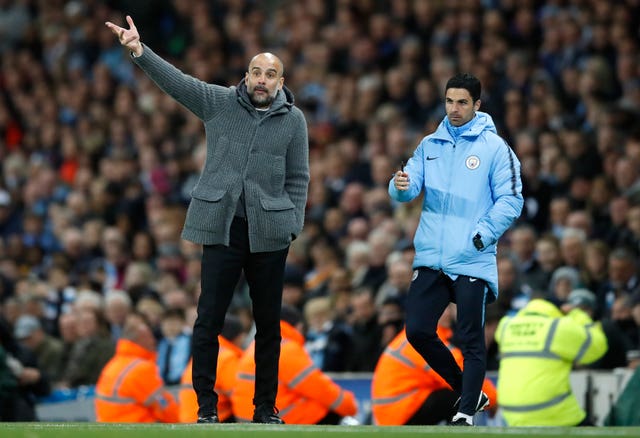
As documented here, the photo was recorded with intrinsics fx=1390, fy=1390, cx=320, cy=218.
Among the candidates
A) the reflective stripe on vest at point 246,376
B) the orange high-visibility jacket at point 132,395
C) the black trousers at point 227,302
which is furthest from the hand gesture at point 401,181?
the orange high-visibility jacket at point 132,395

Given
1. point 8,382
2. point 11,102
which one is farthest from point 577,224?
point 11,102

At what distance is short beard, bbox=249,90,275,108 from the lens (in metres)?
8.08

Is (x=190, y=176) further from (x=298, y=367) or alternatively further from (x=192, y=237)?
(x=192, y=237)

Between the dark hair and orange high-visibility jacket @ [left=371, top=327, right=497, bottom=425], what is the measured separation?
8.51 ft

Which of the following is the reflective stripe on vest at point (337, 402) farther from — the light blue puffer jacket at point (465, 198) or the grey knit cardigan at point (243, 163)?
the grey knit cardigan at point (243, 163)

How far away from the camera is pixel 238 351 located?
11148mm

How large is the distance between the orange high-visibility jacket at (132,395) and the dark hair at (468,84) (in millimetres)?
4281

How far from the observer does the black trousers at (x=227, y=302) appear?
8008mm

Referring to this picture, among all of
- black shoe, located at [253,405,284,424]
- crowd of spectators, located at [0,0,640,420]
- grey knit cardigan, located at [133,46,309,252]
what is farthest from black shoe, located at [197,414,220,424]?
crowd of spectators, located at [0,0,640,420]

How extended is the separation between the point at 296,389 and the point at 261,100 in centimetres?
297

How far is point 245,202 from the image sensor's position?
7.99 metres

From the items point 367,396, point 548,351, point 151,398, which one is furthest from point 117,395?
point 548,351

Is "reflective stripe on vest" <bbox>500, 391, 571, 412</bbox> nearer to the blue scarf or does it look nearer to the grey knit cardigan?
the blue scarf

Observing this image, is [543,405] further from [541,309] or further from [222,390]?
[222,390]
